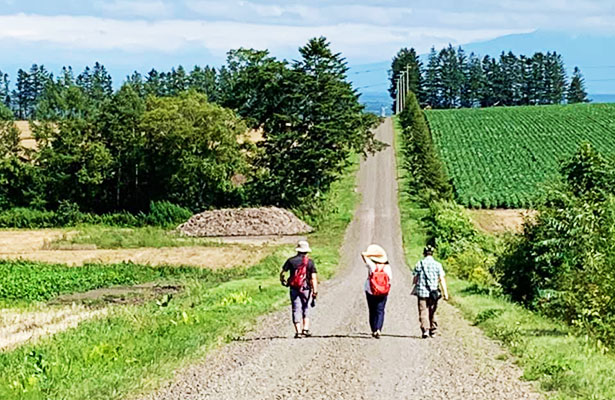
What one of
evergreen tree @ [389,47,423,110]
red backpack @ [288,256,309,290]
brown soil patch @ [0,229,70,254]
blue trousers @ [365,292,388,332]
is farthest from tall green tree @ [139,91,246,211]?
evergreen tree @ [389,47,423,110]

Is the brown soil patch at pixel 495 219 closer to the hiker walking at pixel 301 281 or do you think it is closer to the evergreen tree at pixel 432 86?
the hiker walking at pixel 301 281

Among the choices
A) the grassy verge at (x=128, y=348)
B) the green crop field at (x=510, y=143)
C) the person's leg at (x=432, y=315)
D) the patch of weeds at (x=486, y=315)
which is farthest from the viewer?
the green crop field at (x=510, y=143)

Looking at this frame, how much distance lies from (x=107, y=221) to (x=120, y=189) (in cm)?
521

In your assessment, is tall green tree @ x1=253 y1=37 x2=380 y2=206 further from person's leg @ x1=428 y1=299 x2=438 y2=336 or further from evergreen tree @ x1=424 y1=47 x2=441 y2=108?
evergreen tree @ x1=424 y1=47 x2=441 y2=108

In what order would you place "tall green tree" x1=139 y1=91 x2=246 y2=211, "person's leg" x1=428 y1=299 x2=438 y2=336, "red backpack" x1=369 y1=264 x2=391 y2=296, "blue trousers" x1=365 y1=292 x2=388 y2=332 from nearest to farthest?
"red backpack" x1=369 y1=264 x2=391 y2=296 → "blue trousers" x1=365 y1=292 x2=388 y2=332 → "person's leg" x1=428 y1=299 x2=438 y2=336 → "tall green tree" x1=139 y1=91 x2=246 y2=211

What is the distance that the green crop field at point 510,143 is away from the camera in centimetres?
7094

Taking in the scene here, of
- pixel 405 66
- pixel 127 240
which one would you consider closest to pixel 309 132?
pixel 127 240

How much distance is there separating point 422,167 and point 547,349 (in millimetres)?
55093

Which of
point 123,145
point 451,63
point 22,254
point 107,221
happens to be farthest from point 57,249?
point 451,63

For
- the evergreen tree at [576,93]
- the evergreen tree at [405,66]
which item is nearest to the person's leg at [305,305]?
the evergreen tree at [405,66]

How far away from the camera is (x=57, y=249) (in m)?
51.2

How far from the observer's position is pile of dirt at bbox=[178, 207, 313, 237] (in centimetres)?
5625

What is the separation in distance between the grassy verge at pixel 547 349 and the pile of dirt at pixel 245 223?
29.9 meters

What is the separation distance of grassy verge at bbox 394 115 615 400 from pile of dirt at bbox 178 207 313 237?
98.0 feet
